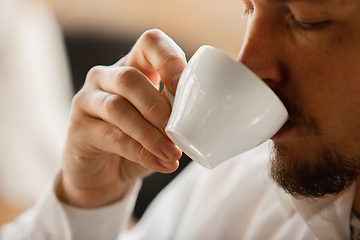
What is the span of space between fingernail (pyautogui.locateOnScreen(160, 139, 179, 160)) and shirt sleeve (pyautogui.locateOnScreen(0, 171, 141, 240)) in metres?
0.45

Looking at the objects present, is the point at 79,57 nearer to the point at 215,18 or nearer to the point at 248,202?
the point at 215,18

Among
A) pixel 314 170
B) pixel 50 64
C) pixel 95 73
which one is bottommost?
pixel 50 64

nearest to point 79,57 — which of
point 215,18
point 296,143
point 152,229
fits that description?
point 215,18

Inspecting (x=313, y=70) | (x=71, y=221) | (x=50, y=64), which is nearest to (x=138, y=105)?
(x=313, y=70)

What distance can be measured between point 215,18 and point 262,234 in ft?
4.80

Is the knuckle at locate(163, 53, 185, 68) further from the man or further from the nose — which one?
the nose

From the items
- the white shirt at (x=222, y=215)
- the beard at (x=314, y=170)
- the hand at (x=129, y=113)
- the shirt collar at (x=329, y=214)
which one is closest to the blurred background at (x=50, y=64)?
the white shirt at (x=222, y=215)

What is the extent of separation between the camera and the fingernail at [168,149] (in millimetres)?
554

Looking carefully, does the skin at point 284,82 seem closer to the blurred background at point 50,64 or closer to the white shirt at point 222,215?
the white shirt at point 222,215

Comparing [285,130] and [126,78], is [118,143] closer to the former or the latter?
[126,78]

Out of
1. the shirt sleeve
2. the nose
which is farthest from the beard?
the shirt sleeve

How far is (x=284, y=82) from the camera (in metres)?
0.53

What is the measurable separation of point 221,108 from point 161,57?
220mm

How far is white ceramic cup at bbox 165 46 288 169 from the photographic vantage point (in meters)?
0.44
